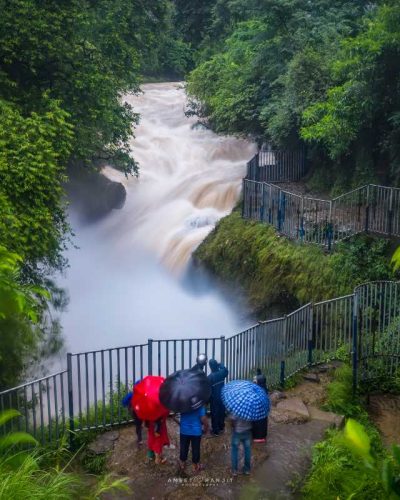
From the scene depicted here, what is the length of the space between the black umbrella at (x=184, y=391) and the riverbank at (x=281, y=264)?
6650 mm

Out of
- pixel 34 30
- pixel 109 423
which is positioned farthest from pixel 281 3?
pixel 109 423

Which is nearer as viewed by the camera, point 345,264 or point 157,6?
point 345,264

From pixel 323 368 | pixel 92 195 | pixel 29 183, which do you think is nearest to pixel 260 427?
pixel 323 368

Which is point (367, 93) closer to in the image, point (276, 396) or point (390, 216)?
point (390, 216)

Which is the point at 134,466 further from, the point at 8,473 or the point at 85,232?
the point at 85,232

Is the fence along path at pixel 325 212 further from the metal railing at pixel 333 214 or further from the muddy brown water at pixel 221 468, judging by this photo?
the muddy brown water at pixel 221 468

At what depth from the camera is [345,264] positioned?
13055 millimetres

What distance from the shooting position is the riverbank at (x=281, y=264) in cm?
1300

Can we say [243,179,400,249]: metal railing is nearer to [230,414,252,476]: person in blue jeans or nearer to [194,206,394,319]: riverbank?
[194,206,394,319]: riverbank

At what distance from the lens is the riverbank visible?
1300cm

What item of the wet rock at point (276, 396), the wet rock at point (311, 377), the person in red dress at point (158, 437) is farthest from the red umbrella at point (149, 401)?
the wet rock at point (311, 377)

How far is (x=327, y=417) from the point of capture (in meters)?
8.86


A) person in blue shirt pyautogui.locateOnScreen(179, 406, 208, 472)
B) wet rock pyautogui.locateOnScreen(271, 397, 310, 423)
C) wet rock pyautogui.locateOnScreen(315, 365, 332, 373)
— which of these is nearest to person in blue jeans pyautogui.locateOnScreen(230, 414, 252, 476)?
person in blue shirt pyautogui.locateOnScreen(179, 406, 208, 472)

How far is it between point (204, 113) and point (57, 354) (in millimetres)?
15268
